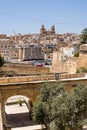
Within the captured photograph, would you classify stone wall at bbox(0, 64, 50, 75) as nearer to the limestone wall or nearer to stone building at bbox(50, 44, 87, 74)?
stone building at bbox(50, 44, 87, 74)

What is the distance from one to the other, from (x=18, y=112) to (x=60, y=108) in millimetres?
8519

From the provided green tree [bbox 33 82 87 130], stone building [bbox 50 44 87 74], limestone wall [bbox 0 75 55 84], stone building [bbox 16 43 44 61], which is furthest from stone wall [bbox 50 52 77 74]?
stone building [bbox 16 43 44 61]

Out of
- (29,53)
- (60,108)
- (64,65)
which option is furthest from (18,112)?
(29,53)

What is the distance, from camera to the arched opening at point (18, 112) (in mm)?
22706

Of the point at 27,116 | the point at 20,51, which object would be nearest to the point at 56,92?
the point at 27,116

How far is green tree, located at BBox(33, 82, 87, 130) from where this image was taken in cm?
1784

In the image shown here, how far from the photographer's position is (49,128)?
18859 mm

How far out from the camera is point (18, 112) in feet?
83.9

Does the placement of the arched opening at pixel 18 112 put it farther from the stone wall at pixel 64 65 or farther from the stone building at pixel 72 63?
the stone wall at pixel 64 65

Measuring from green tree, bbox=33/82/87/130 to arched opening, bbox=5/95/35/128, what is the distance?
336 cm

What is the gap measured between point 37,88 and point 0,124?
4698mm

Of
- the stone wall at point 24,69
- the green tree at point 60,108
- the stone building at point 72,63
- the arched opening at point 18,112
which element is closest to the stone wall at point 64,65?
the stone building at point 72,63

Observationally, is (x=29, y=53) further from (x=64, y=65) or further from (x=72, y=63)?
(x=72, y=63)

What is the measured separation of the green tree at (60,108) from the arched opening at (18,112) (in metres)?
3.36
